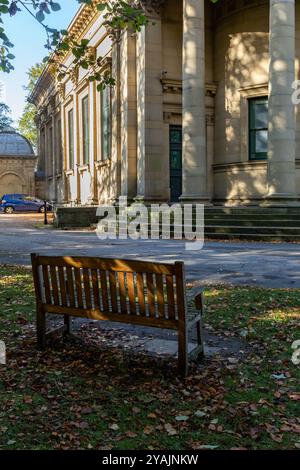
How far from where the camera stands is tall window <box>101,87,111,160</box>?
24.2 metres

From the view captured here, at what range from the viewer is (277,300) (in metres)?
6.93

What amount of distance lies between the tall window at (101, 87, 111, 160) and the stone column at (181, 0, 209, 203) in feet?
23.6

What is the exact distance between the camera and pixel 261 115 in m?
20.3

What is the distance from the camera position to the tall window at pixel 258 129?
2017 cm

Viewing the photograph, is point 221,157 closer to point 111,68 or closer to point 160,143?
point 160,143

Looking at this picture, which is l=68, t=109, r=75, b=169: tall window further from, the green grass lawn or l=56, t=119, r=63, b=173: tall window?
the green grass lawn

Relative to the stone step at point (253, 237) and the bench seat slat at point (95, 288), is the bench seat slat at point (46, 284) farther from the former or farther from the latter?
the stone step at point (253, 237)

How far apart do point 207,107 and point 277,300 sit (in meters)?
16.1

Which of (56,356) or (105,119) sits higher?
(105,119)

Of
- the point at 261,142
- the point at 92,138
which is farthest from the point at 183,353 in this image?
the point at 92,138

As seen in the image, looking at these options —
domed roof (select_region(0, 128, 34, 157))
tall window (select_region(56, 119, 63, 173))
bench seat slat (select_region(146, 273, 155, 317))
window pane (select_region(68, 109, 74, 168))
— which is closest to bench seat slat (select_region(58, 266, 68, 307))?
bench seat slat (select_region(146, 273, 155, 317))

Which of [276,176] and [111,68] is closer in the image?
[276,176]
